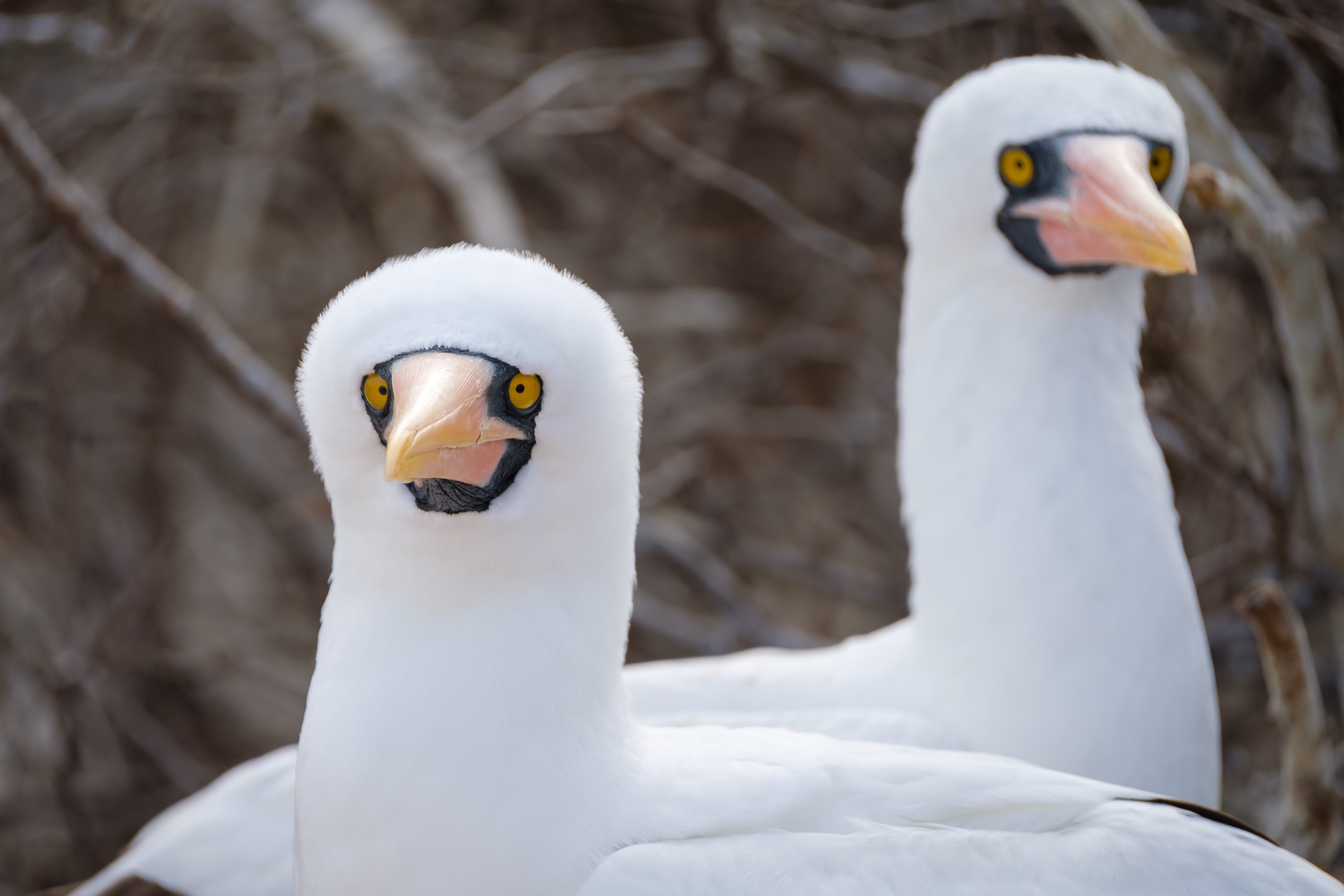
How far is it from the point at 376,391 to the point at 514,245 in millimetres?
2055

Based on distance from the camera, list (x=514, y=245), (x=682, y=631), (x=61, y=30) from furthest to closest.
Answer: (x=514, y=245) < (x=682, y=631) < (x=61, y=30)

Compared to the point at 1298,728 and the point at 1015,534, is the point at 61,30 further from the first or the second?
the point at 1298,728

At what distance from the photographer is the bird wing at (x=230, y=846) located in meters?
2.27

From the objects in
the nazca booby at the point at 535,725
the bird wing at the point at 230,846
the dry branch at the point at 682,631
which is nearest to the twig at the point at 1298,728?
the nazca booby at the point at 535,725

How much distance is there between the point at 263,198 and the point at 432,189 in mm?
568

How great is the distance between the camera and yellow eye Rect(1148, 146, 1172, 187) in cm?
238

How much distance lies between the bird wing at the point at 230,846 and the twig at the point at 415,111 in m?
1.61

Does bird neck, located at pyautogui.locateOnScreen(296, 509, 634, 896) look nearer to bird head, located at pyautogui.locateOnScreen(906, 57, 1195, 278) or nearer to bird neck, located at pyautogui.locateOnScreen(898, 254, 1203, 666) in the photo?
bird neck, located at pyautogui.locateOnScreen(898, 254, 1203, 666)

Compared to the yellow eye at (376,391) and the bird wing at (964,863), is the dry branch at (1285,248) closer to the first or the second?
the bird wing at (964,863)

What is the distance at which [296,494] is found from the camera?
15.1ft

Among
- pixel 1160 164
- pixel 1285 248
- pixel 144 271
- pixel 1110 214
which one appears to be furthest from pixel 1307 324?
pixel 144 271

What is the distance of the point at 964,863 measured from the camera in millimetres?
1593

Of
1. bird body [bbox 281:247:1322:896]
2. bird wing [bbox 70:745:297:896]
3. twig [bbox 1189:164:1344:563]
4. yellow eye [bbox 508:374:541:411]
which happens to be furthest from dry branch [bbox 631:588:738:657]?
yellow eye [bbox 508:374:541:411]

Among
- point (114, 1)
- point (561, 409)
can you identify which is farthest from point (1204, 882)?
point (114, 1)
